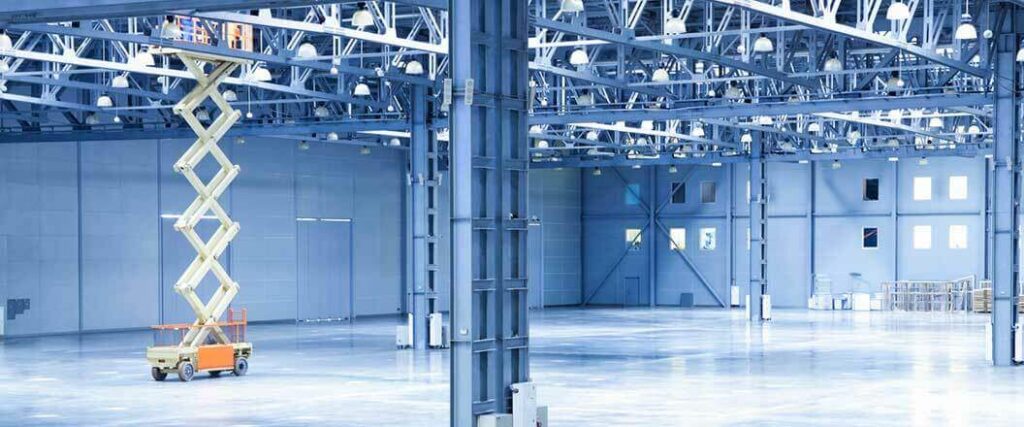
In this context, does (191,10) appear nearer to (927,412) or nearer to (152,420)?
(152,420)

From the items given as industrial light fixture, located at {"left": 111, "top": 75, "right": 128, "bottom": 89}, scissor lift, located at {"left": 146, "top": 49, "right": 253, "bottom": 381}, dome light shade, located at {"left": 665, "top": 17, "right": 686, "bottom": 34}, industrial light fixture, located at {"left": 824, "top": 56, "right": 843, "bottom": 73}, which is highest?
dome light shade, located at {"left": 665, "top": 17, "right": 686, "bottom": 34}

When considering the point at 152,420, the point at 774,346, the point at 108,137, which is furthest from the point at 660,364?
the point at 108,137

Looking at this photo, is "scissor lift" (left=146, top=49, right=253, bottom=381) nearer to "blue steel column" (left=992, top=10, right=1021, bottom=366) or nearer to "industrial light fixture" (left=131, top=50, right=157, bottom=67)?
"industrial light fixture" (left=131, top=50, right=157, bottom=67)

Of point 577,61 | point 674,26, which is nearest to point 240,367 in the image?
point 577,61

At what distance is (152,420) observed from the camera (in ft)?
80.6

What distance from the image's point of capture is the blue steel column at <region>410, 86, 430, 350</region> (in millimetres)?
41406

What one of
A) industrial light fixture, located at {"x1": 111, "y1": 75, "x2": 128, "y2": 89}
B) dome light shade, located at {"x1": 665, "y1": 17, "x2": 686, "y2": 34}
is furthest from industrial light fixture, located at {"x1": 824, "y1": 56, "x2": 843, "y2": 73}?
industrial light fixture, located at {"x1": 111, "y1": 75, "x2": 128, "y2": 89}

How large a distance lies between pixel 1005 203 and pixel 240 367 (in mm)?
18743

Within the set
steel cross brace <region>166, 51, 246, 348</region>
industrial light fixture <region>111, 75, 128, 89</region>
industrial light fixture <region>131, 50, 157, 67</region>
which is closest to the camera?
steel cross brace <region>166, 51, 246, 348</region>

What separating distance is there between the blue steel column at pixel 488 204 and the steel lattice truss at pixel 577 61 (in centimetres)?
488

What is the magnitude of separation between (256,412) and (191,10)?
24.3ft

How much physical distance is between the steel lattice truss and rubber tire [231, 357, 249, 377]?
6.98m

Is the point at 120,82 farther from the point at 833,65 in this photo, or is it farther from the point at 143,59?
the point at 833,65

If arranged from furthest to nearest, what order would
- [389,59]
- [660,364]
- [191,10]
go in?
[389,59], [660,364], [191,10]
